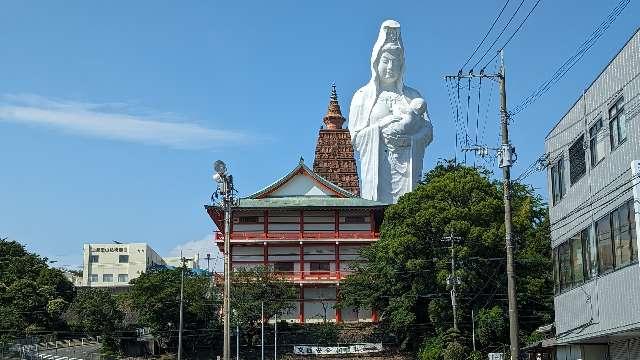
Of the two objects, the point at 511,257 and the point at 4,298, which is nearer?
the point at 511,257

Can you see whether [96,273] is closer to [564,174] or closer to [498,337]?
[498,337]

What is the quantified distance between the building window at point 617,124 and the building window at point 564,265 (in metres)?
5.38

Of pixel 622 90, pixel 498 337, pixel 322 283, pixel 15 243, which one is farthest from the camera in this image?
pixel 15 243

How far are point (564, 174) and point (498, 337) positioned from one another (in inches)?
935

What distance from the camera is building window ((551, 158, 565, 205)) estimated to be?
2714 cm

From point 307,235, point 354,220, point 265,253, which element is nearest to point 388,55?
point 354,220

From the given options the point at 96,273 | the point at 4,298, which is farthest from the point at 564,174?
the point at 96,273

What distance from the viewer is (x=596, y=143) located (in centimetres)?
2352

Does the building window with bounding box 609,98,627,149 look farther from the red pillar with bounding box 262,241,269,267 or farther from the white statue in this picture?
the white statue

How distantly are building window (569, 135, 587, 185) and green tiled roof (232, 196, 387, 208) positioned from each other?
42383mm

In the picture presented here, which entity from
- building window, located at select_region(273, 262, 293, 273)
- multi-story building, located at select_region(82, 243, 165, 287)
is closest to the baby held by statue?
building window, located at select_region(273, 262, 293, 273)

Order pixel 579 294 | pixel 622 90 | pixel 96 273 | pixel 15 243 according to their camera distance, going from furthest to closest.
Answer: pixel 96 273, pixel 15 243, pixel 579 294, pixel 622 90

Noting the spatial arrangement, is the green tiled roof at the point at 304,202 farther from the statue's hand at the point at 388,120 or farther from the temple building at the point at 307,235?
the statue's hand at the point at 388,120

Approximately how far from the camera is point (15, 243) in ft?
254
